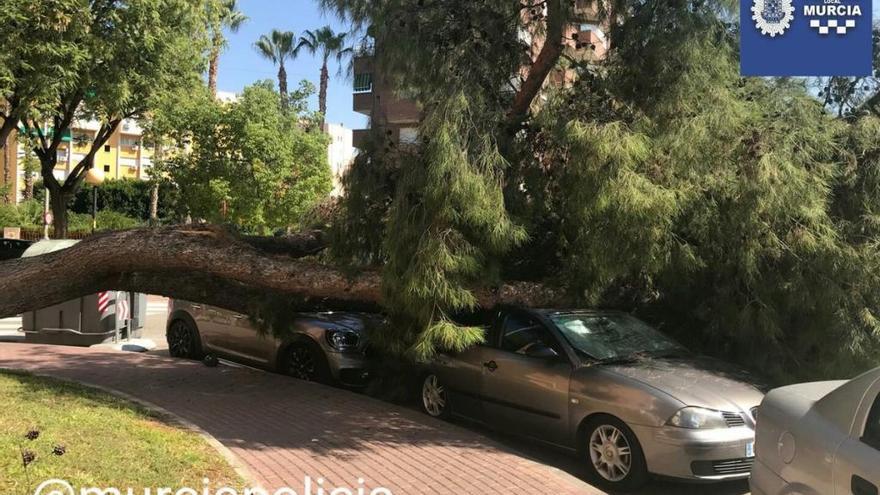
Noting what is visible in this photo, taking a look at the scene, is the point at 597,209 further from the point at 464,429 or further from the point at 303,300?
the point at 303,300

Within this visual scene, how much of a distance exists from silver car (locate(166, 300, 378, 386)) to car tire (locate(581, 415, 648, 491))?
301 cm

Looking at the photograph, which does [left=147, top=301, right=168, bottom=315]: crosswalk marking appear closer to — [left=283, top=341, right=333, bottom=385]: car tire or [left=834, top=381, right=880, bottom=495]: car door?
[left=283, top=341, right=333, bottom=385]: car tire

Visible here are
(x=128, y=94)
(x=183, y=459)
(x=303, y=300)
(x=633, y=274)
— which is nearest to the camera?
(x=183, y=459)

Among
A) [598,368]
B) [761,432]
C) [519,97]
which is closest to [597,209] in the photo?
[598,368]

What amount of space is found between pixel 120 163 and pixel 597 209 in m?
78.8

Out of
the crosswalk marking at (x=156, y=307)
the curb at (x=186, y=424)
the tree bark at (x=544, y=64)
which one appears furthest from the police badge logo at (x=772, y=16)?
the crosswalk marking at (x=156, y=307)

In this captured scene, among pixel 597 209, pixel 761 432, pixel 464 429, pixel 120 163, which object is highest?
pixel 120 163

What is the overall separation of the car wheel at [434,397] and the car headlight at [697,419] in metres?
2.63

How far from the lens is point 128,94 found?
14398 millimetres

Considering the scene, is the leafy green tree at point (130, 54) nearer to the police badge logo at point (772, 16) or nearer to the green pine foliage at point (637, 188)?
the green pine foliage at point (637, 188)

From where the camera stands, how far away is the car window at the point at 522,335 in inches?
263

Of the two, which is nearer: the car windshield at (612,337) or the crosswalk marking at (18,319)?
the car windshield at (612,337)

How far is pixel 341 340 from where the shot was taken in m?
8.65

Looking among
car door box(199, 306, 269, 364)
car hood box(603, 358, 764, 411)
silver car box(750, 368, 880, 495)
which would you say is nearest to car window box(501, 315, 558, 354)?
car hood box(603, 358, 764, 411)
